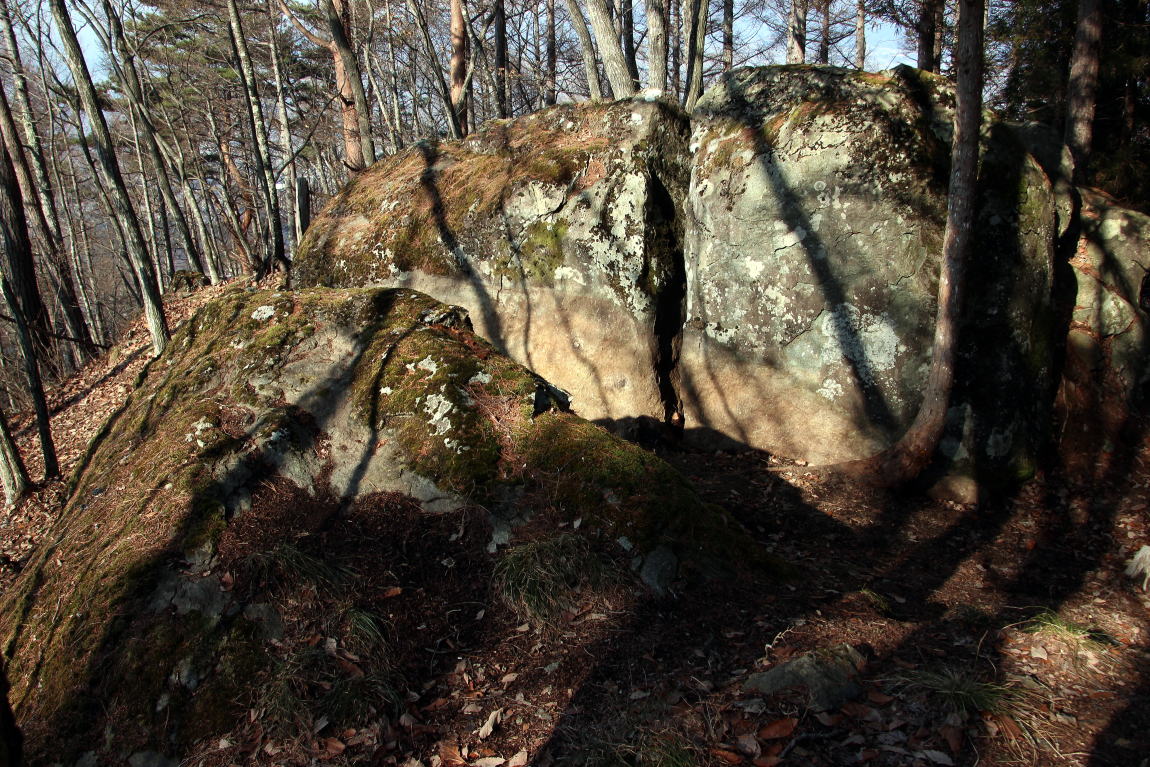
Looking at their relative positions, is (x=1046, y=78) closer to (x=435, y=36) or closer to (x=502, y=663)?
(x=502, y=663)

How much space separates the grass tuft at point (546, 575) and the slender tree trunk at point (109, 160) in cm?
664

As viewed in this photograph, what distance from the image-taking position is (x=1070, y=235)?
6.73m

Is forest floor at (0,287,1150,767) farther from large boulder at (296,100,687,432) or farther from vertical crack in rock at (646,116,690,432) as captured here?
large boulder at (296,100,687,432)

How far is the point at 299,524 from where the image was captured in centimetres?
390

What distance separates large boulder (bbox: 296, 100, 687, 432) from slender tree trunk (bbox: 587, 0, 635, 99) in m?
1.38

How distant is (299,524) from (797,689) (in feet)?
9.47

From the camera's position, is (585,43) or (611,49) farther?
(585,43)

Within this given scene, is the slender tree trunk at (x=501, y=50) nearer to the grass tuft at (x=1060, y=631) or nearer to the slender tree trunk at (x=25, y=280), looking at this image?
the slender tree trunk at (x=25, y=280)

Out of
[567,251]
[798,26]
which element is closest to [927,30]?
[798,26]

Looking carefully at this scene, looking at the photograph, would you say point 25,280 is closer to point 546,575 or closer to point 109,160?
point 109,160

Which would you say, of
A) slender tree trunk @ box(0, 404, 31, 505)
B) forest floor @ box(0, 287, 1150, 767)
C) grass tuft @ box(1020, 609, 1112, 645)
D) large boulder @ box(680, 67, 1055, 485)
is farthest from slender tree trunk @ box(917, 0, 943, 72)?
slender tree trunk @ box(0, 404, 31, 505)

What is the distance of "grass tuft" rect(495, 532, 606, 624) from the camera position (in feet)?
11.4

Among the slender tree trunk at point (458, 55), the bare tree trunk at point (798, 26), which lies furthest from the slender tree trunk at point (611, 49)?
the bare tree trunk at point (798, 26)

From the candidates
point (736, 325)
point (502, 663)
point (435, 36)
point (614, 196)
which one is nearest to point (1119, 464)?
point (736, 325)
